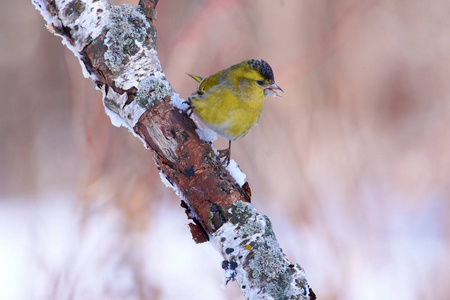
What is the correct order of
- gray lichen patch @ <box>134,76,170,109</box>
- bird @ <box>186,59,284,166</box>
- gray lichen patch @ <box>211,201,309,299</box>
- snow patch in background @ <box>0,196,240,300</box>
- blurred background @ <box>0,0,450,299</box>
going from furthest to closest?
blurred background @ <box>0,0,450,299</box>
snow patch in background @ <box>0,196,240,300</box>
bird @ <box>186,59,284,166</box>
gray lichen patch @ <box>134,76,170,109</box>
gray lichen patch @ <box>211,201,309,299</box>

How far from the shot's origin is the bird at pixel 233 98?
935mm

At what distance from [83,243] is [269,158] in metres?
0.81

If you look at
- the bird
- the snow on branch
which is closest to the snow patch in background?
the bird

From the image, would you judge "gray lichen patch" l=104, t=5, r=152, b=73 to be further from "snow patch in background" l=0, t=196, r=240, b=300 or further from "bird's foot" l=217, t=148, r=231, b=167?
"snow patch in background" l=0, t=196, r=240, b=300

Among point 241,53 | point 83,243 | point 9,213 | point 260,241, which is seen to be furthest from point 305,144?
point 9,213

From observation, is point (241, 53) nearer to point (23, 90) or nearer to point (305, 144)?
point (305, 144)

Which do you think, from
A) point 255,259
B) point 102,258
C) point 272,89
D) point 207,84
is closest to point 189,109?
point 207,84

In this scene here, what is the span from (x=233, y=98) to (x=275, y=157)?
843 mm

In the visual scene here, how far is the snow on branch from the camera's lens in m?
0.65

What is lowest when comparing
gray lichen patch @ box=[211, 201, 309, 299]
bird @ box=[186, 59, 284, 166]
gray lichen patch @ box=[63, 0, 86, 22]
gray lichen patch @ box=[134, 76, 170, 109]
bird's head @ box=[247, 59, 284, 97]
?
gray lichen patch @ box=[211, 201, 309, 299]

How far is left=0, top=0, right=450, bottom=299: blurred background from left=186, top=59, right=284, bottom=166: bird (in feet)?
2.38

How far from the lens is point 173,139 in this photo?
2.49 ft

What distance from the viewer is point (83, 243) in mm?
1516

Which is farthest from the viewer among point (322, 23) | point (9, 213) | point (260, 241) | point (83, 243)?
point (322, 23)
